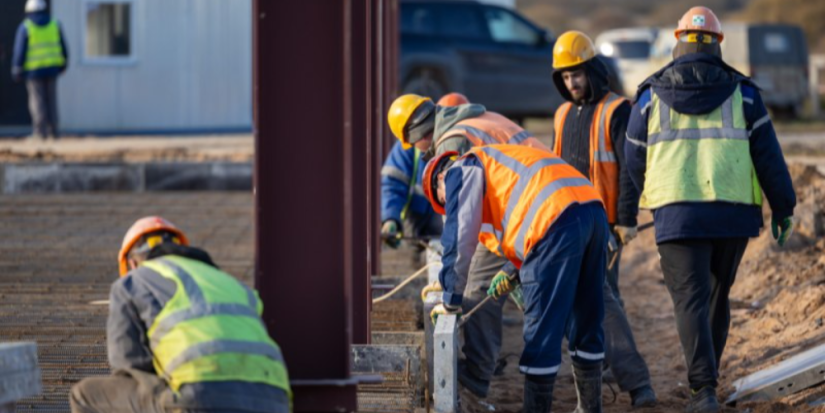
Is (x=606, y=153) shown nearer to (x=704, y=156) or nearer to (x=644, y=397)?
(x=704, y=156)

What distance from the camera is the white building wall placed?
71.1 feet

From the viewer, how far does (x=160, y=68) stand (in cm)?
2184

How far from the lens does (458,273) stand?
6332mm

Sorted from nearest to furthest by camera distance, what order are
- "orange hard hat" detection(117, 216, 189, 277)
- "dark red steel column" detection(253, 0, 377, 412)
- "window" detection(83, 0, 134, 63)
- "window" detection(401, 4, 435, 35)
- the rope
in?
"orange hard hat" detection(117, 216, 189, 277) → "dark red steel column" detection(253, 0, 377, 412) → the rope → "window" detection(401, 4, 435, 35) → "window" detection(83, 0, 134, 63)

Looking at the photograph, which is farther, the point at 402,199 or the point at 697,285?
the point at 402,199

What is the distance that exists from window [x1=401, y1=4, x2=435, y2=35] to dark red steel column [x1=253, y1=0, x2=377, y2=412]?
49.3 feet

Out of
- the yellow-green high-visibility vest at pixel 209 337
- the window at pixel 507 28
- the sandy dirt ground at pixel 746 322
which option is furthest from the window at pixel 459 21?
the yellow-green high-visibility vest at pixel 209 337

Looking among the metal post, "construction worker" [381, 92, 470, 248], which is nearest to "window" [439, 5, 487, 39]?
"construction worker" [381, 92, 470, 248]

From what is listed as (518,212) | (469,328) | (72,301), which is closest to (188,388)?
(518,212)

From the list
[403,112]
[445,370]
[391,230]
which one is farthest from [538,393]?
[391,230]

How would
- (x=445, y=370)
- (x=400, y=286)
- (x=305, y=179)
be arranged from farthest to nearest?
1. (x=400, y=286)
2. (x=445, y=370)
3. (x=305, y=179)

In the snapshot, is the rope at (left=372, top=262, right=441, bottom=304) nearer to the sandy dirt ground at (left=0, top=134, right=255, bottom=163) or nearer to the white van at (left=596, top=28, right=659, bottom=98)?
the sandy dirt ground at (left=0, top=134, right=255, bottom=163)

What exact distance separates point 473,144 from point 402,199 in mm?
2947

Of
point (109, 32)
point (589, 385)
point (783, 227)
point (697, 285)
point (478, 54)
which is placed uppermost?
point (109, 32)
